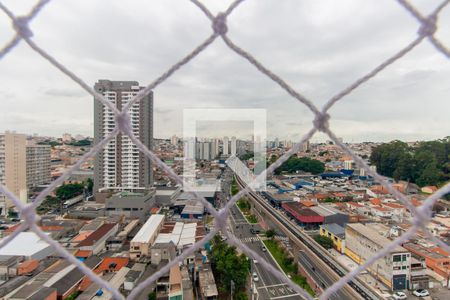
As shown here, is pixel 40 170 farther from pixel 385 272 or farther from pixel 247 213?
pixel 385 272

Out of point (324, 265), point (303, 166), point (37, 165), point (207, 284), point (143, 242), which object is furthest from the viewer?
point (303, 166)

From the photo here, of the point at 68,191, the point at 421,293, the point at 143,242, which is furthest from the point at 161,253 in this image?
the point at 68,191

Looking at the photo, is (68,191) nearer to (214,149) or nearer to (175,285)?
(214,149)

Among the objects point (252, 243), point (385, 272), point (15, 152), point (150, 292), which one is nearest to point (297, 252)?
point (252, 243)

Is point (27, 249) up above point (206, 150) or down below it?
below

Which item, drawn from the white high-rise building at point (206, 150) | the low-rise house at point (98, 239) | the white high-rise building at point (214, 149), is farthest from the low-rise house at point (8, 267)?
the white high-rise building at point (206, 150)

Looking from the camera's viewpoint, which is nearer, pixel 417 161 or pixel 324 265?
pixel 324 265

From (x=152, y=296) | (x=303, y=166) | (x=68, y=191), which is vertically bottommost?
(x=152, y=296)

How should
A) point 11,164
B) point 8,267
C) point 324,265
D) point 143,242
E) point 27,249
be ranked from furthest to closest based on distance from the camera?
point 11,164
point 143,242
point 27,249
point 324,265
point 8,267
